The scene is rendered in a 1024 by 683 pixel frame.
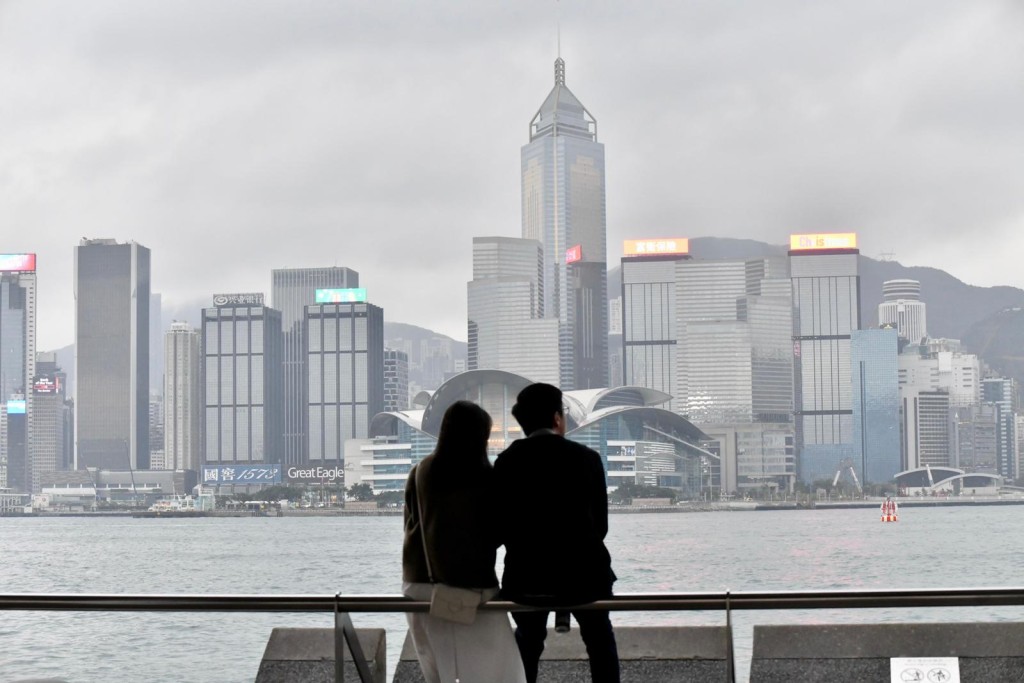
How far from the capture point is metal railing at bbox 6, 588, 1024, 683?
271 cm

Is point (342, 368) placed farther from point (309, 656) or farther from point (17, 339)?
point (309, 656)

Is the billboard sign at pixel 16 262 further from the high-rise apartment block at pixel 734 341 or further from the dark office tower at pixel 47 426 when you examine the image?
the high-rise apartment block at pixel 734 341

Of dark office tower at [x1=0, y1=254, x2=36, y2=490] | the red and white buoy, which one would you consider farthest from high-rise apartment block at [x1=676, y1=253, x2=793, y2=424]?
dark office tower at [x1=0, y1=254, x2=36, y2=490]

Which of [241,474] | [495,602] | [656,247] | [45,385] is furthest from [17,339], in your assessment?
[495,602]

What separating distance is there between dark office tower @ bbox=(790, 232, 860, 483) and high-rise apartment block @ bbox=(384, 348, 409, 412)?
42889 mm

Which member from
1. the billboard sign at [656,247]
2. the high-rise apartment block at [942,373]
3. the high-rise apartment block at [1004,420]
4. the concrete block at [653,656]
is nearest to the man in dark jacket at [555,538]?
the concrete block at [653,656]

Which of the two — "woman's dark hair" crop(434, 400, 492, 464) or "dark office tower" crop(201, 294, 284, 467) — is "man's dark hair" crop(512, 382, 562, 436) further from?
"dark office tower" crop(201, 294, 284, 467)

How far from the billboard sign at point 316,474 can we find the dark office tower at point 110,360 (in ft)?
56.7

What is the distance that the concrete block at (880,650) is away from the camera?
280 cm

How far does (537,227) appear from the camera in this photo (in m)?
171

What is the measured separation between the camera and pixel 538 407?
2928 mm

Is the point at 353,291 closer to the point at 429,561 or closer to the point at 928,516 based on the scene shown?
the point at 928,516

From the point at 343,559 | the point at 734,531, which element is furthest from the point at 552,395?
the point at 734,531

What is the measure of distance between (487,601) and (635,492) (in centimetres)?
9291
